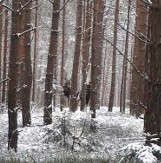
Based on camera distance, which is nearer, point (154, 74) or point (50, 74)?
point (154, 74)

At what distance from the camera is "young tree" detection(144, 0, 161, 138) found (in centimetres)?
521

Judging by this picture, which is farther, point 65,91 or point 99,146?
point 65,91

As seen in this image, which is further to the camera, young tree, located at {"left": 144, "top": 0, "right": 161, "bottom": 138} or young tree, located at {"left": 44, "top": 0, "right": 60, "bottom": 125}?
young tree, located at {"left": 44, "top": 0, "right": 60, "bottom": 125}

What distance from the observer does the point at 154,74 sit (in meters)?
5.23

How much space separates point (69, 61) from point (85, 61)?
36.4m

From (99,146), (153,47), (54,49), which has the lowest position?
(99,146)

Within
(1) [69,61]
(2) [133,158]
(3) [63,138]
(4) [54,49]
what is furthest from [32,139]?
(1) [69,61]

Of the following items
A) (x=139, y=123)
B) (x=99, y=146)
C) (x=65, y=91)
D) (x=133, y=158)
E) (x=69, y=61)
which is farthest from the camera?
(x=69, y=61)

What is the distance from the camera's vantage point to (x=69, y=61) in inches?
2159

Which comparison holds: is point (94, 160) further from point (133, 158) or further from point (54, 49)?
point (54, 49)

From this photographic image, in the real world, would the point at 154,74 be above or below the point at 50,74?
below

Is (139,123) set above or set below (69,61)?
below

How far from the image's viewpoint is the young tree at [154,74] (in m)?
5.21

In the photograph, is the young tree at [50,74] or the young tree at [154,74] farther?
the young tree at [50,74]
